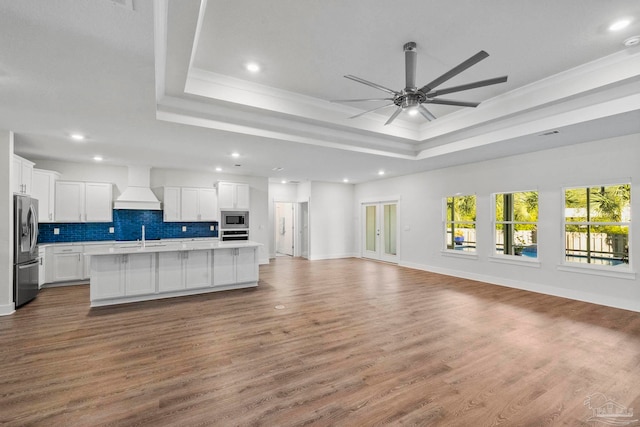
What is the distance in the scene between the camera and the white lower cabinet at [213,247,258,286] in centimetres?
527

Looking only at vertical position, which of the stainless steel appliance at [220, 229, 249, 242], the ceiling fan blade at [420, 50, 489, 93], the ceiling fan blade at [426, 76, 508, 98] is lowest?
the stainless steel appliance at [220, 229, 249, 242]

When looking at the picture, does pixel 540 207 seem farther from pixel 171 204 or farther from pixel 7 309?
pixel 7 309

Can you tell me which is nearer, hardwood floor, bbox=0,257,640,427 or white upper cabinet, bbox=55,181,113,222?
hardwood floor, bbox=0,257,640,427

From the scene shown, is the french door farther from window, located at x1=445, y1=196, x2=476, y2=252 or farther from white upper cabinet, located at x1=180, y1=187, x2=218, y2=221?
white upper cabinet, located at x1=180, y1=187, x2=218, y2=221

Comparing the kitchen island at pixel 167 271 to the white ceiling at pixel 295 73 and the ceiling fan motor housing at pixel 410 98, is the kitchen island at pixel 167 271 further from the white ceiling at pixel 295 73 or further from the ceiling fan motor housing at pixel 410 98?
the ceiling fan motor housing at pixel 410 98

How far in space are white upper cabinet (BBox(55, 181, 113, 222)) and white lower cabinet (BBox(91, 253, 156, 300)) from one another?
2.50 metres

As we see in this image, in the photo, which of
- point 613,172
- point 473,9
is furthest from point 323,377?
point 613,172

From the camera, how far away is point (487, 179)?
615cm

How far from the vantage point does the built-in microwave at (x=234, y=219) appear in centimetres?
764

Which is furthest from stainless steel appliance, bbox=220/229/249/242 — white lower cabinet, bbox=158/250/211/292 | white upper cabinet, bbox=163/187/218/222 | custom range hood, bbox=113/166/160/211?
white lower cabinet, bbox=158/250/211/292

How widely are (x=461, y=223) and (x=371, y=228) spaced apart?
10.9 feet

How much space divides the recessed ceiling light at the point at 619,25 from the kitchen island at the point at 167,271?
5371mm

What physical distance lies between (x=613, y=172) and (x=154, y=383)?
6616 millimetres

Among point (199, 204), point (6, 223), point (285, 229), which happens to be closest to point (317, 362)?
point (6, 223)
